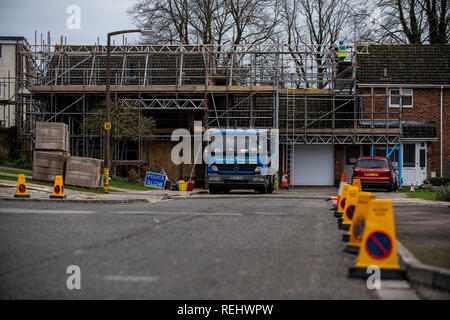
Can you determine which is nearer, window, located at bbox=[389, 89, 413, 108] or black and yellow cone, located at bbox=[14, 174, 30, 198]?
black and yellow cone, located at bbox=[14, 174, 30, 198]

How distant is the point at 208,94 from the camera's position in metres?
32.5

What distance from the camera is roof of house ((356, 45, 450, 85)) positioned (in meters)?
34.8

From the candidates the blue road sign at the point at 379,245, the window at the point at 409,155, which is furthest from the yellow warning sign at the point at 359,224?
the window at the point at 409,155

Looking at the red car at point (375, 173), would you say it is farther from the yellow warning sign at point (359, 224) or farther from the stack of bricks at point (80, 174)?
the yellow warning sign at point (359, 224)

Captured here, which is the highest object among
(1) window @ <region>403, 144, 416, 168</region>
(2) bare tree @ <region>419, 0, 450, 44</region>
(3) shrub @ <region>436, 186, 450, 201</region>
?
(2) bare tree @ <region>419, 0, 450, 44</region>

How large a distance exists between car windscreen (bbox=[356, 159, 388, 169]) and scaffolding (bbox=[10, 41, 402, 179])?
3.83m

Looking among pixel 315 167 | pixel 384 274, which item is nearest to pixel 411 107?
pixel 315 167

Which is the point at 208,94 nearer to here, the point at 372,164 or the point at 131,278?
the point at 372,164

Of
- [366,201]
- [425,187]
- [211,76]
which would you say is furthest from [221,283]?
[211,76]

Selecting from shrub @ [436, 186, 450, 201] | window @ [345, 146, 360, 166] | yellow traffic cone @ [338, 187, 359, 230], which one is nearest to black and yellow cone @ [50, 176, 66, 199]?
yellow traffic cone @ [338, 187, 359, 230]

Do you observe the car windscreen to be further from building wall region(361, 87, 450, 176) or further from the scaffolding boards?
building wall region(361, 87, 450, 176)

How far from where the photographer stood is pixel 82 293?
5590mm
